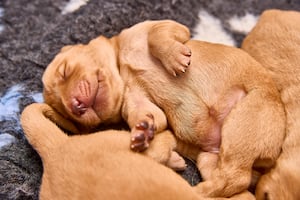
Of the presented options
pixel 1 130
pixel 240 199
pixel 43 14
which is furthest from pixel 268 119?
pixel 43 14

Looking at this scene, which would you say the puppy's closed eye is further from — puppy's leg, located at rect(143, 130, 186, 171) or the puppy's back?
the puppy's back

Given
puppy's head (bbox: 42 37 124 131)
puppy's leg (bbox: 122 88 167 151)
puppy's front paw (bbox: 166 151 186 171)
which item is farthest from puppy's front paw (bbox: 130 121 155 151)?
puppy's head (bbox: 42 37 124 131)

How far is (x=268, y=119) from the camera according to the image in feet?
5.32

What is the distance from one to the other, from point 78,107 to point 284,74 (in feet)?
2.40

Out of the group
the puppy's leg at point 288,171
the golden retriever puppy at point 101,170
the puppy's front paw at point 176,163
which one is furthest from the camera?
the puppy's front paw at point 176,163

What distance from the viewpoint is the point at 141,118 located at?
164 centimetres

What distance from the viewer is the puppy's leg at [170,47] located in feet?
5.55

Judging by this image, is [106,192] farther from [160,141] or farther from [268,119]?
[268,119]

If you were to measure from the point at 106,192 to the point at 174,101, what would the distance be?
1.73 ft

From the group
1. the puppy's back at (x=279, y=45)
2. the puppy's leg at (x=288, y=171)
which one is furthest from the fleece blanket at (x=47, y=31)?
the puppy's back at (x=279, y=45)

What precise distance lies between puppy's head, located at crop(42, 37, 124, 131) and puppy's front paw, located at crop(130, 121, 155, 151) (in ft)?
0.78

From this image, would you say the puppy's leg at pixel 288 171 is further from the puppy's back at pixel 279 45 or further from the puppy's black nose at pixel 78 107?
the puppy's black nose at pixel 78 107

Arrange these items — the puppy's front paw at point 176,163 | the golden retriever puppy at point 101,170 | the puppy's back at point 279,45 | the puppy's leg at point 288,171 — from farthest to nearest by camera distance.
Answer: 1. the puppy's back at point 279,45
2. the puppy's front paw at point 176,163
3. the puppy's leg at point 288,171
4. the golden retriever puppy at point 101,170

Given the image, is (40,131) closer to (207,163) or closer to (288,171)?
(207,163)
